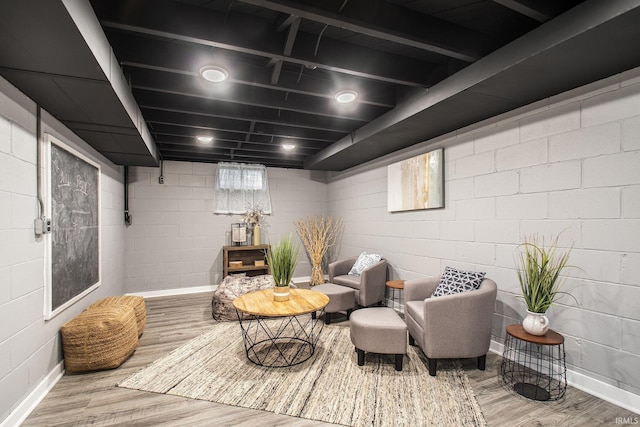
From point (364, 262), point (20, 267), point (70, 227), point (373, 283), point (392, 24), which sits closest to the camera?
point (392, 24)

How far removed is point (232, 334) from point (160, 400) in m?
1.19

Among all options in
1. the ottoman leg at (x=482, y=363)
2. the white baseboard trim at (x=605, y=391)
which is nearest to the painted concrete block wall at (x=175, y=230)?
the ottoman leg at (x=482, y=363)

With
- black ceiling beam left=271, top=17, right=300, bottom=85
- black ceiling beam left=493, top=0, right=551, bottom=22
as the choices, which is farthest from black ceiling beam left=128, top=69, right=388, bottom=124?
black ceiling beam left=493, top=0, right=551, bottom=22

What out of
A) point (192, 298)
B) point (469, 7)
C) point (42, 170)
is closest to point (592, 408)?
point (469, 7)

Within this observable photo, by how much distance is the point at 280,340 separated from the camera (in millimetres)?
3131

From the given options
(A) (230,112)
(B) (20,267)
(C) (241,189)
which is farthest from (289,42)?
(C) (241,189)

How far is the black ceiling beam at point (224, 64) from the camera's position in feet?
7.10

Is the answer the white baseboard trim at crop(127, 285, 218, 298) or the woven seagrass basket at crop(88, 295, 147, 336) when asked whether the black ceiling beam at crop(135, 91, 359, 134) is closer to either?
the woven seagrass basket at crop(88, 295, 147, 336)

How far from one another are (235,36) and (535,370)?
349 centimetres

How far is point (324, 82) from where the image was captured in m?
2.79

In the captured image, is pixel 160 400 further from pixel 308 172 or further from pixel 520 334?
pixel 308 172

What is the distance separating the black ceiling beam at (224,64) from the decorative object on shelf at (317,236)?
3226mm

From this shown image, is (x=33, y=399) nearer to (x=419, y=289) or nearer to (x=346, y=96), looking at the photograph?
(x=419, y=289)

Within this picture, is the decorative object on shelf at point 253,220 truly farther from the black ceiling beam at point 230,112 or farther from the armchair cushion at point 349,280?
the black ceiling beam at point 230,112
